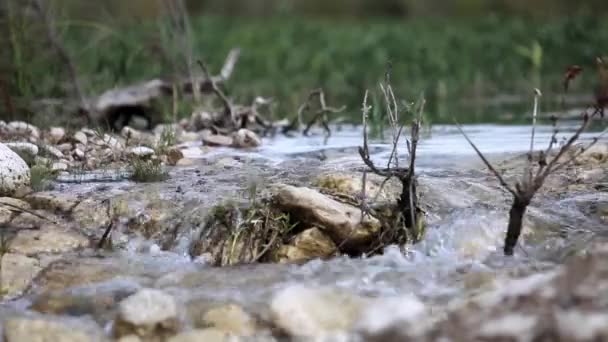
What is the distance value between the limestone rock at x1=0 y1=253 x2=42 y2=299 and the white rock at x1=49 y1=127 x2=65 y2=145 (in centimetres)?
167

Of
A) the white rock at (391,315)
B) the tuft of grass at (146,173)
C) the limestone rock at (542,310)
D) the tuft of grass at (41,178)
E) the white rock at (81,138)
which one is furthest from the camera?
the white rock at (81,138)

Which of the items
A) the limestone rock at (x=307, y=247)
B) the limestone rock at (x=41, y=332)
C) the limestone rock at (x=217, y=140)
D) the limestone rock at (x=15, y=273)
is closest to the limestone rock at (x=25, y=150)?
the limestone rock at (x=15, y=273)

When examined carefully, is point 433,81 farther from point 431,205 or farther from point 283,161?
point 431,205

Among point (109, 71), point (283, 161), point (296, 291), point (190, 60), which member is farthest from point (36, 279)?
point (109, 71)

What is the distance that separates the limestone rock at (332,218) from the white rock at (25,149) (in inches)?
53.3

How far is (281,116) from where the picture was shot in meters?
7.29

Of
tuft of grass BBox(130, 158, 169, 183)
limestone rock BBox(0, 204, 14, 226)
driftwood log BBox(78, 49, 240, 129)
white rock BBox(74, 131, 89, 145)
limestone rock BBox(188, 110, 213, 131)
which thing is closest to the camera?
limestone rock BBox(0, 204, 14, 226)

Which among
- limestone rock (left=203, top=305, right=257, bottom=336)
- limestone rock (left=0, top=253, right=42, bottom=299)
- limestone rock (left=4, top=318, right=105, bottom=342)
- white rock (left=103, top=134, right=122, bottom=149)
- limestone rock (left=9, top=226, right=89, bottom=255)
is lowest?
limestone rock (left=4, top=318, right=105, bottom=342)

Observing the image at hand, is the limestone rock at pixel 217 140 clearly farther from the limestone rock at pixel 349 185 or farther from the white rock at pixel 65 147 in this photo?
the limestone rock at pixel 349 185

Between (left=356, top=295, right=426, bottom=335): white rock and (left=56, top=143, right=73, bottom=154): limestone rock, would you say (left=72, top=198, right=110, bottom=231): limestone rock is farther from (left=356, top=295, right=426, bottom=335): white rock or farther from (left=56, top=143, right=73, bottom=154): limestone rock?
(left=356, top=295, right=426, bottom=335): white rock

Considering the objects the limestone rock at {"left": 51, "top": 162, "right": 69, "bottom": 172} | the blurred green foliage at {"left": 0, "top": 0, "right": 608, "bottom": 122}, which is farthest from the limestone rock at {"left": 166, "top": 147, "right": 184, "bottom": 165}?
the blurred green foliage at {"left": 0, "top": 0, "right": 608, "bottom": 122}

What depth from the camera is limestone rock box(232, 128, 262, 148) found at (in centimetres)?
505

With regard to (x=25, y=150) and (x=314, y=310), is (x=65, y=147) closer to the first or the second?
(x=25, y=150)

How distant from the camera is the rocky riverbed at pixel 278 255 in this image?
7.73 feet
